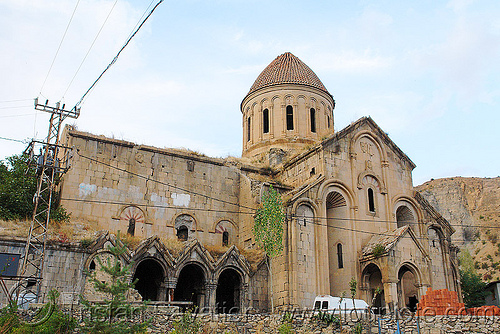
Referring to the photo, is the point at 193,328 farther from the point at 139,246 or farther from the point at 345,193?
the point at 345,193

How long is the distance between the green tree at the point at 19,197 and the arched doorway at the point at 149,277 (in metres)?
4.11

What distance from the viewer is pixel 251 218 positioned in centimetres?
2391

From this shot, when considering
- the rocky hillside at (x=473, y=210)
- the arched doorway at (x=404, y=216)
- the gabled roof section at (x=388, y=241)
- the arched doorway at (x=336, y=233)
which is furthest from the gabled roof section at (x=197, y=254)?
the rocky hillside at (x=473, y=210)

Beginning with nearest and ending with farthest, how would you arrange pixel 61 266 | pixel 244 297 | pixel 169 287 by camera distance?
1. pixel 61 266
2. pixel 169 287
3. pixel 244 297

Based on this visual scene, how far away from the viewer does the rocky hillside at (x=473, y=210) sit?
5897 cm

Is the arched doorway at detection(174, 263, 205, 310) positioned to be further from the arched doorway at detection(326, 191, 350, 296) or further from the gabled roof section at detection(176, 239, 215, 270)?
the arched doorway at detection(326, 191, 350, 296)

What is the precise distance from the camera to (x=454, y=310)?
1653cm

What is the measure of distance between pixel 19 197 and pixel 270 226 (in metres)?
11.9

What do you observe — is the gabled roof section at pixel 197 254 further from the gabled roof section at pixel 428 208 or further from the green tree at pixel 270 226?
the gabled roof section at pixel 428 208

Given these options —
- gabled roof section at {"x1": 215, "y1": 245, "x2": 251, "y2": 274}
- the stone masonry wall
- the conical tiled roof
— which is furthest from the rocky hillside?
the stone masonry wall

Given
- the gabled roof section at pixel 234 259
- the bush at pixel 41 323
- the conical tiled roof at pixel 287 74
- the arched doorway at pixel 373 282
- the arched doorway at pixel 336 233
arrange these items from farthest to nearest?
the conical tiled roof at pixel 287 74 < the arched doorway at pixel 336 233 < the arched doorway at pixel 373 282 < the gabled roof section at pixel 234 259 < the bush at pixel 41 323

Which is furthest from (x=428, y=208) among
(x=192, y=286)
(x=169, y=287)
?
(x=169, y=287)

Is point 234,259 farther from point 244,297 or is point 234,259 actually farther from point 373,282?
point 373,282

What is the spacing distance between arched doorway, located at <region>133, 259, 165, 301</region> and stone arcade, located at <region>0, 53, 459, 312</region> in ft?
0.20
